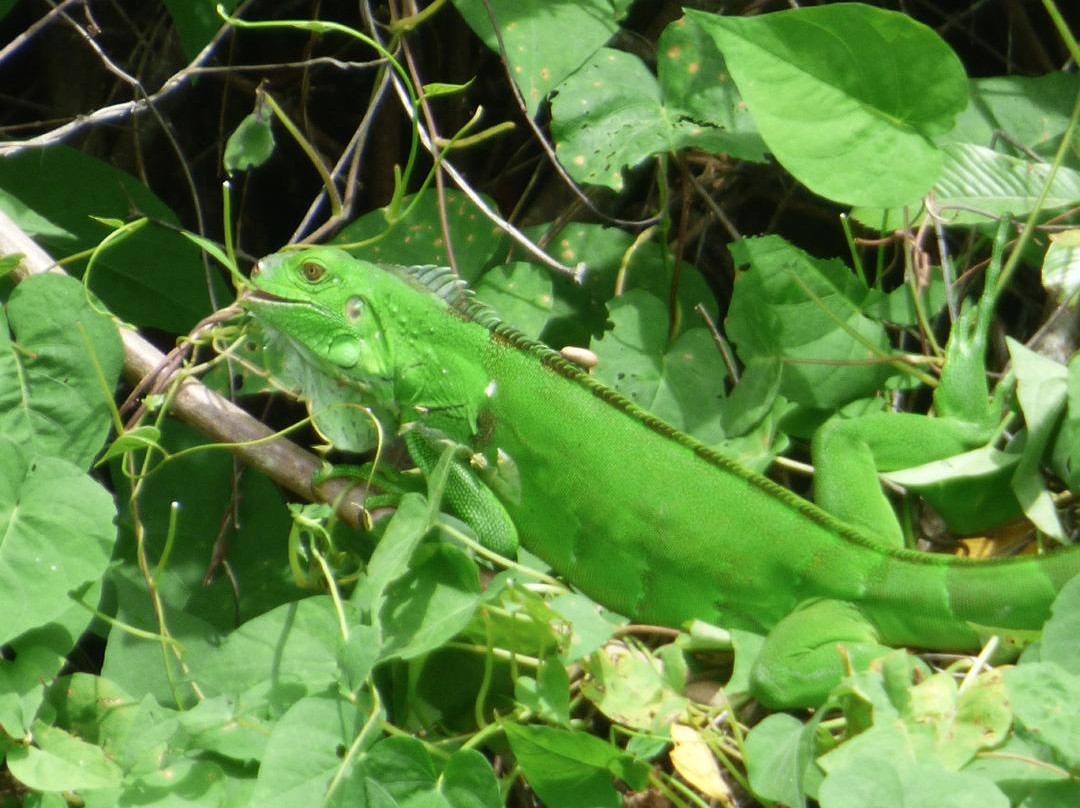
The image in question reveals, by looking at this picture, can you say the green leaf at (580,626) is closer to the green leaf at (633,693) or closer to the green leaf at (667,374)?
the green leaf at (633,693)

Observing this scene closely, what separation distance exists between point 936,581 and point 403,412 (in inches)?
50.0

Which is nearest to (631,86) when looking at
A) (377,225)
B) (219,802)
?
(377,225)

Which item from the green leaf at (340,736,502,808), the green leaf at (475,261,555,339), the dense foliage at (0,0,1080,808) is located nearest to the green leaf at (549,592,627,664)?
the dense foliage at (0,0,1080,808)

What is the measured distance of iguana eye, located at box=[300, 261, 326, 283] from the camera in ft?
8.72

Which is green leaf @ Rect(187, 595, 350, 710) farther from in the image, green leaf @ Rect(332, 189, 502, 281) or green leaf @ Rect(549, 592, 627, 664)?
green leaf @ Rect(332, 189, 502, 281)

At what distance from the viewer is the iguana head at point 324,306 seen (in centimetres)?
262

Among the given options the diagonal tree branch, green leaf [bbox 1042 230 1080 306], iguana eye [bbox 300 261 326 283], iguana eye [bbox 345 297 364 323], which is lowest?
the diagonal tree branch

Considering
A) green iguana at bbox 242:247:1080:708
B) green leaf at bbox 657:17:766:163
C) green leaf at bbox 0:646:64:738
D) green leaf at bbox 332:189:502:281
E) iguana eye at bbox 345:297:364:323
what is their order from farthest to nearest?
green leaf at bbox 332:189:502:281, green leaf at bbox 657:17:766:163, iguana eye at bbox 345:297:364:323, green iguana at bbox 242:247:1080:708, green leaf at bbox 0:646:64:738

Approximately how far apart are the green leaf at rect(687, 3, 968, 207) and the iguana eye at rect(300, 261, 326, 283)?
0.99m

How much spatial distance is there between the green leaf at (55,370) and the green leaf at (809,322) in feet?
4.77

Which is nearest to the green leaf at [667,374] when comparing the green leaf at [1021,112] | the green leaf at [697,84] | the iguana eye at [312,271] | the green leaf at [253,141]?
the green leaf at [697,84]

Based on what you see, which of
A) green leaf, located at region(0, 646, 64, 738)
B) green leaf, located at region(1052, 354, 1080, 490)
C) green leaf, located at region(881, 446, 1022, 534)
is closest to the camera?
green leaf, located at region(0, 646, 64, 738)

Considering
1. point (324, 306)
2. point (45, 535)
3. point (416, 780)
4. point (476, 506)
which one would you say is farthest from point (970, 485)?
point (45, 535)

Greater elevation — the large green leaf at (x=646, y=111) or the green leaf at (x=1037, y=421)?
the large green leaf at (x=646, y=111)
